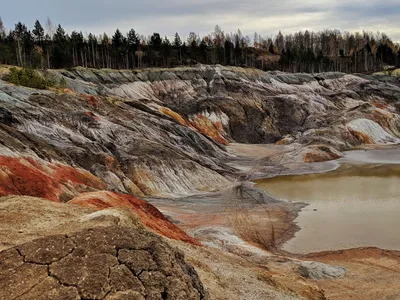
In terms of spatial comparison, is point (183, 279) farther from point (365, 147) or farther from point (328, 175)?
point (365, 147)

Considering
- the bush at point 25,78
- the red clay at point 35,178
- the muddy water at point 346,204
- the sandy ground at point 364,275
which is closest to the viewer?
the sandy ground at point 364,275

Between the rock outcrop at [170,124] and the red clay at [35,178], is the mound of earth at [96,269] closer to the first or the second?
the red clay at [35,178]

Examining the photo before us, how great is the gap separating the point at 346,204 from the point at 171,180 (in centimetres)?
1867

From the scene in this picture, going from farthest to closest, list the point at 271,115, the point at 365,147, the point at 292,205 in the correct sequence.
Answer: the point at 271,115
the point at 365,147
the point at 292,205

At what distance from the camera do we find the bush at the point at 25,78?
56.3m

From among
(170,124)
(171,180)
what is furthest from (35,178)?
(170,124)

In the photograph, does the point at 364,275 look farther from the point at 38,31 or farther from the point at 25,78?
the point at 38,31

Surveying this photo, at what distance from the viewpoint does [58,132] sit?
145 ft

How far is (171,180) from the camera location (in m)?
44.9

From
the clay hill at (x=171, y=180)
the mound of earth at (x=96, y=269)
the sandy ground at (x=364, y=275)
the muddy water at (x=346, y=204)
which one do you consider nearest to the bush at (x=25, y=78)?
the clay hill at (x=171, y=180)

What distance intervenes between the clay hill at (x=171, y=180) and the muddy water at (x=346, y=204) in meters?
2.05

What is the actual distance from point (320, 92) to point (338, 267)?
89506mm

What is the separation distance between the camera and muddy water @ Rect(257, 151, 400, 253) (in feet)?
94.2

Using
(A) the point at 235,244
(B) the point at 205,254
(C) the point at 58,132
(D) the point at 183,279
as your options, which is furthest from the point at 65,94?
(D) the point at 183,279
